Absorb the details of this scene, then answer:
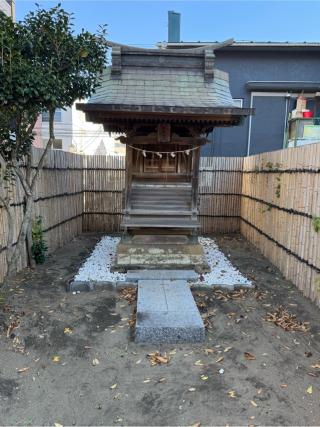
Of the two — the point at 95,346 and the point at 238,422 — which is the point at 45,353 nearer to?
the point at 95,346

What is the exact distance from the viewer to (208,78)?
612 cm

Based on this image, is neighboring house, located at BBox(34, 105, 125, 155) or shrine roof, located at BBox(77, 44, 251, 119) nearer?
shrine roof, located at BBox(77, 44, 251, 119)

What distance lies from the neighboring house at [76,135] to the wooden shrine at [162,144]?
50.1 feet

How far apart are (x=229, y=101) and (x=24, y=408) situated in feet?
17.8

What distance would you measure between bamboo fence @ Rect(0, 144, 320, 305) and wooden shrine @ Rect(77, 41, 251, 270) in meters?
1.54

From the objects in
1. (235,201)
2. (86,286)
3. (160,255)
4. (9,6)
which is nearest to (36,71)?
(86,286)

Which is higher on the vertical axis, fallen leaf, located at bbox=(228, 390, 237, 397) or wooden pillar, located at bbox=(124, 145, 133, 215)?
wooden pillar, located at bbox=(124, 145, 133, 215)

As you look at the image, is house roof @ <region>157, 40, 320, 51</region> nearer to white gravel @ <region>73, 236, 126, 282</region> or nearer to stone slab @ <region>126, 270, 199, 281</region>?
white gravel @ <region>73, 236, 126, 282</region>

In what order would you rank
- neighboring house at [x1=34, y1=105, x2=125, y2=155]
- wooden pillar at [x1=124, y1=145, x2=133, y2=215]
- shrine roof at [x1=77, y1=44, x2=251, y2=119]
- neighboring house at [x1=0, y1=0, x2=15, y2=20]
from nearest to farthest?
1. shrine roof at [x1=77, y1=44, x2=251, y2=119]
2. wooden pillar at [x1=124, y1=145, x2=133, y2=215]
3. neighboring house at [x1=0, y1=0, x2=15, y2=20]
4. neighboring house at [x1=34, y1=105, x2=125, y2=155]

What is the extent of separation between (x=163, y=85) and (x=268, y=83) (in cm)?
660

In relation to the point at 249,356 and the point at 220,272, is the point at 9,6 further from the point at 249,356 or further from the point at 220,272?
the point at 249,356

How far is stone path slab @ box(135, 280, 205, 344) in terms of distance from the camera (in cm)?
376

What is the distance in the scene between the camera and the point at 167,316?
4066 mm

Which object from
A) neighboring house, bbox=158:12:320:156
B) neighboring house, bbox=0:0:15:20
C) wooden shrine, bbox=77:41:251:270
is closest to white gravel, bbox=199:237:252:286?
wooden shrine, bbox=77:41:251:270
